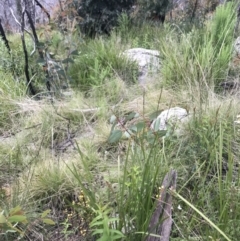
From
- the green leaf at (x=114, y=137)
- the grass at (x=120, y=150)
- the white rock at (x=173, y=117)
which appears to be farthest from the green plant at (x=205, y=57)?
the green leaf at (x=114, y=137)

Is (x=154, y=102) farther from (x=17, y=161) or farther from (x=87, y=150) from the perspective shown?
(x=17, y=161)

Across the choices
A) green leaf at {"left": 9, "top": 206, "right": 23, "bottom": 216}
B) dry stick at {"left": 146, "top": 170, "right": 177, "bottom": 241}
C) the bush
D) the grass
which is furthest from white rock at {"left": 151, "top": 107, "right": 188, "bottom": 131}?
the bush

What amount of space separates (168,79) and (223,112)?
0.87m

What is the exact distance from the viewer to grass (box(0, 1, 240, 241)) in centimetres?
148

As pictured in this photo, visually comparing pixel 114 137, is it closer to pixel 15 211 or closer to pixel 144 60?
pixel 15 211

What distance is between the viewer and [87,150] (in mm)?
2262

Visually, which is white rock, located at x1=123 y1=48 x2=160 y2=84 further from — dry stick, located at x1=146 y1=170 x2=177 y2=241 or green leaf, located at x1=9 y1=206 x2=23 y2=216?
green leaf, located at x1=9 y1=206 x2=23 y2=216

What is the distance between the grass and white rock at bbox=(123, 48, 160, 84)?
0.10 meters

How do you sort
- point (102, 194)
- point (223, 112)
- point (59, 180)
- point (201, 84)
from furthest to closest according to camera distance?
1. point (201, 84)
2. point (223, 112)
3. point (59, 180)
4. point (102, 194)

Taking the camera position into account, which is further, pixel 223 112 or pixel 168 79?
pixel 168 79

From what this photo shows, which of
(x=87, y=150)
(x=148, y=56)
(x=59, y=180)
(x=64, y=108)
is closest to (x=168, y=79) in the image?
(x=148, y=56)

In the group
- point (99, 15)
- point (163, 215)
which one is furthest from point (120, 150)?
point (99, 15)

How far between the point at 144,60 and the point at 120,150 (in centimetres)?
165

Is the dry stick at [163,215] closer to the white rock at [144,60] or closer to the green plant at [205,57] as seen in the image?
the green plant at [205,57]
